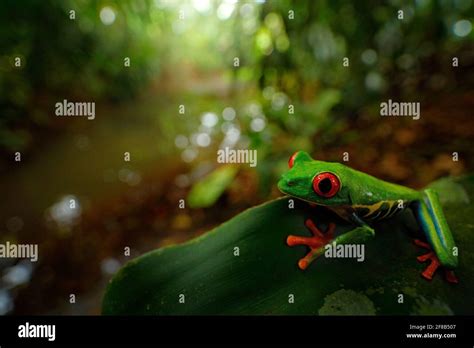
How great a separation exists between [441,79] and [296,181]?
53.4 inches

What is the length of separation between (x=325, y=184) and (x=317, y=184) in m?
0.02

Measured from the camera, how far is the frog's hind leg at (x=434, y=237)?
0.97m

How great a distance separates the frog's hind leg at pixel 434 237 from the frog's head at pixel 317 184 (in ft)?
0.82

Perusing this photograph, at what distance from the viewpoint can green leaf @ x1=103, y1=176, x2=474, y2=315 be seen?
975 millimetres

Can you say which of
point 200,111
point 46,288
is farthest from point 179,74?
point 46,288

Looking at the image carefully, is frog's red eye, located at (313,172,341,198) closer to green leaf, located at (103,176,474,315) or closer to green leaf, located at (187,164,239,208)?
green leaf, located at (103,176,474,315)

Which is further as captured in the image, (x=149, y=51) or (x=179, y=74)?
(x=179, y=74)

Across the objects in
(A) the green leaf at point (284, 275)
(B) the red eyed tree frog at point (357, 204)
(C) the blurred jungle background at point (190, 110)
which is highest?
(C) the blurred jungle background at point (190, 110)

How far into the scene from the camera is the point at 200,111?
2.16 metres

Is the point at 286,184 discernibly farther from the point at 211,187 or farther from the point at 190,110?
the point at 190,110

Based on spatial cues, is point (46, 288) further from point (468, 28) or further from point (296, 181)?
point (468, 28)

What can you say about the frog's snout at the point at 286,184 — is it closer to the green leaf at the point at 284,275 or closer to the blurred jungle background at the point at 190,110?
the green leaf at the point at 284,275

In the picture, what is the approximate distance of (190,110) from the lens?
7.52 ft

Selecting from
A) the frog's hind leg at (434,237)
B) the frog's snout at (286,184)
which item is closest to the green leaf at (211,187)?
the frog's snout at (286,184)
